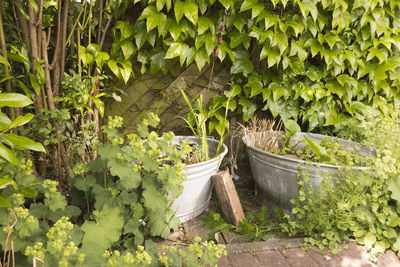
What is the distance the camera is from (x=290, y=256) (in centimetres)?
148

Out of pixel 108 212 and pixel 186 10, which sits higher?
pixel 186 10

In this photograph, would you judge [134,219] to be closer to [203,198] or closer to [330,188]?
[203,198]

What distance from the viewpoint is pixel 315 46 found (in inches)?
87.1

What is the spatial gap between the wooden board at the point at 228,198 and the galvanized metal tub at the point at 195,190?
82 mm

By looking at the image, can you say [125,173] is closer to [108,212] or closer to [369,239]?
[108,212]

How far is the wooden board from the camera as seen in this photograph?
1742 millimetres

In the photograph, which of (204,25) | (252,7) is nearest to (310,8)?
(252,7)

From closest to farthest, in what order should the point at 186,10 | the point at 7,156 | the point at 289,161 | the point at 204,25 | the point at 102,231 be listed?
the point at 7,156 < the point at 102,231 < the point at 289,161 < the point at 186,10 < the point at 204,25

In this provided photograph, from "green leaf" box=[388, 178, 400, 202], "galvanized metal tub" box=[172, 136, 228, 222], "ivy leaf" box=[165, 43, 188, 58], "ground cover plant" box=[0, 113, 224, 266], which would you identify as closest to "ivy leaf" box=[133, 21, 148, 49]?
"ivy leaf" box=[165, 43, 188, 58]

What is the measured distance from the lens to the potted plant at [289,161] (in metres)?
1.67

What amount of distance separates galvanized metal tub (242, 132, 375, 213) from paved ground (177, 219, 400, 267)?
32 centimetres

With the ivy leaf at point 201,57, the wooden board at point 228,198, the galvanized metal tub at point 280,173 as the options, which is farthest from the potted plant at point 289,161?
the ivy leaf at point 201,57

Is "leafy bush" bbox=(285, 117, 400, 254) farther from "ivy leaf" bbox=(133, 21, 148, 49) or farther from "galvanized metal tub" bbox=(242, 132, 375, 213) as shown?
"ivy leaf" bbox=(133, 21, 148, 49)

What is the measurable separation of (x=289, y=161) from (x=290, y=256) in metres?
0.55
